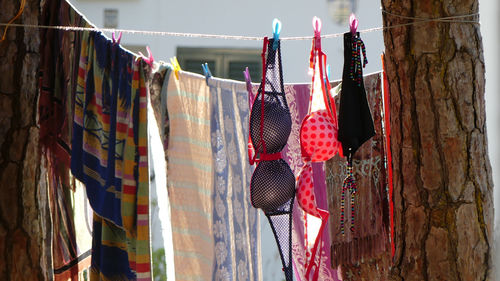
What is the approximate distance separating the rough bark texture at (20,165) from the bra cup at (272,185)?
691 millimetres

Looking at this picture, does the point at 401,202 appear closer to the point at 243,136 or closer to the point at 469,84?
the point at 469,84

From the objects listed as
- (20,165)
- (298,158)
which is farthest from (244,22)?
(20,165)

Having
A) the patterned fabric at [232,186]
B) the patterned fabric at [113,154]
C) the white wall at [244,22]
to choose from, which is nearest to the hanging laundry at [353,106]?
the patterned fabric at [232,186]

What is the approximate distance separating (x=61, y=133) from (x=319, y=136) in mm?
988

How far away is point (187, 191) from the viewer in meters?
2.63

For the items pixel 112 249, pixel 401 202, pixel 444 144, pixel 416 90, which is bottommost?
pixel 112 249

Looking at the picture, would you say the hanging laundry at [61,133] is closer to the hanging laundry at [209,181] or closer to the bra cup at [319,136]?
the hanging laundry at [209,181]

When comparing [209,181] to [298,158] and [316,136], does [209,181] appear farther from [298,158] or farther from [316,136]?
[316,136]

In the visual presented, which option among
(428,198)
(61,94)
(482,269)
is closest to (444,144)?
(428,198)

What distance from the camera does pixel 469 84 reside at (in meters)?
2.00

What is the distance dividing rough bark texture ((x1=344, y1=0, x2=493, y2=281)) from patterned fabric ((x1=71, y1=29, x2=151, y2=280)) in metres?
0.93

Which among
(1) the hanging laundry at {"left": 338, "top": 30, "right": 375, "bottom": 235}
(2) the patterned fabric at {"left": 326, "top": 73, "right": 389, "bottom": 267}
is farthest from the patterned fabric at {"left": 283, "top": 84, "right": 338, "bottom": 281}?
(1) the hanging laundry at {"left": 338, "top": 30, "right": 375, "bottom": 235}

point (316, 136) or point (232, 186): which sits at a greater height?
point (316, 136)

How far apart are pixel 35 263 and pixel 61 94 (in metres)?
0.69
